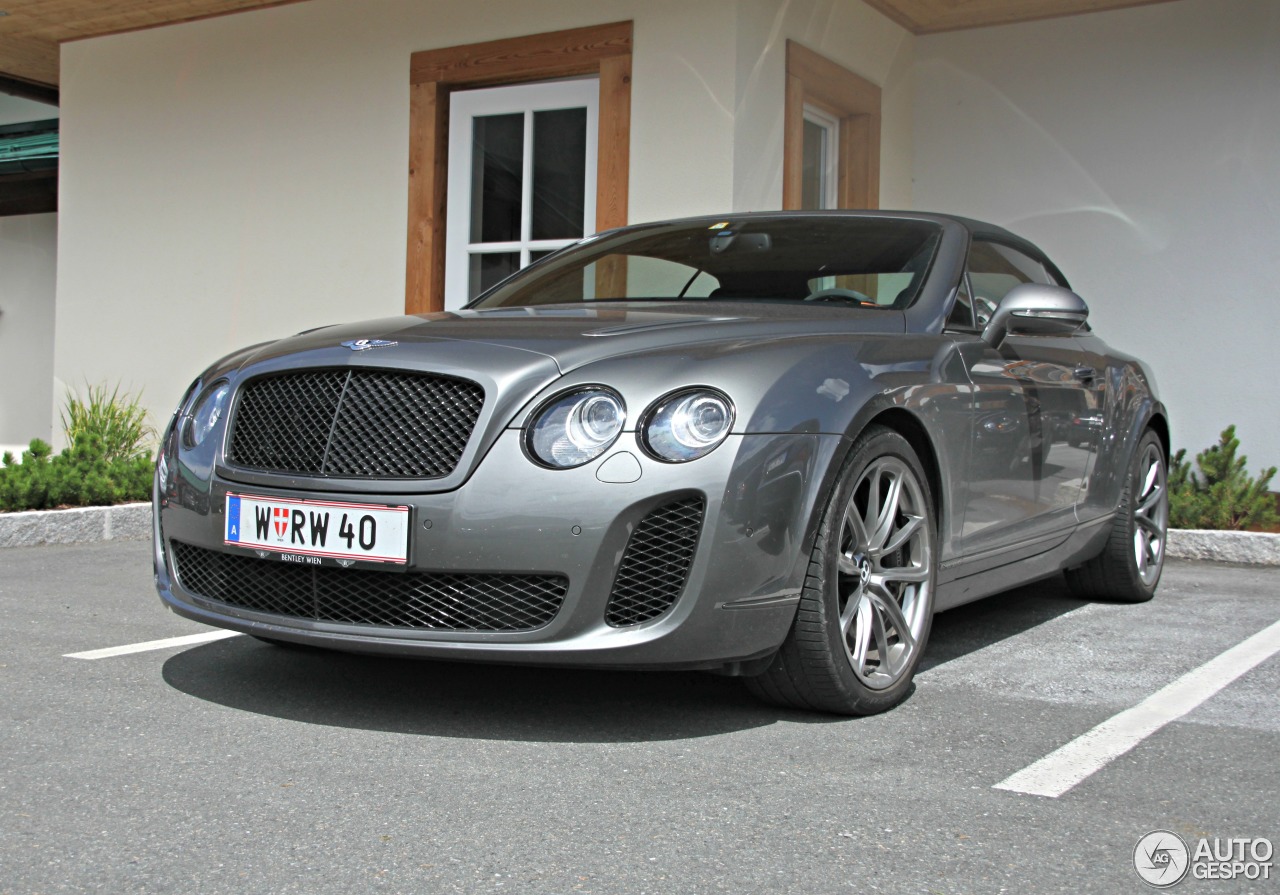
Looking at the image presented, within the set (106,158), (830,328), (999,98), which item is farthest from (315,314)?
(830,328)

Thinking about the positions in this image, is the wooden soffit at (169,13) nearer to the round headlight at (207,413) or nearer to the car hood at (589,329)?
the car hood at (589,329)

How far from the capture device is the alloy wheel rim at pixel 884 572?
324 centimetres

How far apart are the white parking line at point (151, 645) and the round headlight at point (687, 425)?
5.42ft

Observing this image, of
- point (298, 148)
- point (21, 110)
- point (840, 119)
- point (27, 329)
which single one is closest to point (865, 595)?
point (840, 119)

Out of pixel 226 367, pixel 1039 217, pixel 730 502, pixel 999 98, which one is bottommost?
pixel 730 502

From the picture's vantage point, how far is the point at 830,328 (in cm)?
342

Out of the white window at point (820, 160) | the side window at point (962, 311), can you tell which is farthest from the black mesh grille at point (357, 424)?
the white window at point (820, 160)

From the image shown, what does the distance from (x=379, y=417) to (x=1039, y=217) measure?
6465 millimetres

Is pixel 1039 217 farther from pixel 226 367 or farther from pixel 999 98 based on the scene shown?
pixel 226 367

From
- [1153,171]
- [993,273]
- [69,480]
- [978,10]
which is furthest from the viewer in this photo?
[978,10]

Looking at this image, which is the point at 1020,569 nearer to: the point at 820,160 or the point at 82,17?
the point at 820,160

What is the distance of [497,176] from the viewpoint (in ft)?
26.3

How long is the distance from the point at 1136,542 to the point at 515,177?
163 inches

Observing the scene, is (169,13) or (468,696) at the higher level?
(169,13)
